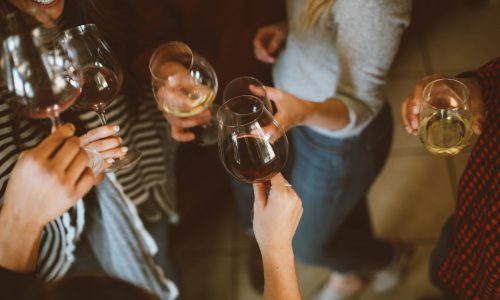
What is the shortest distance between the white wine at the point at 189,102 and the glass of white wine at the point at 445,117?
1.45 feet

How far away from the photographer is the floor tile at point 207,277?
1.86 meters

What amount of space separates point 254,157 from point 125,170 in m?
0.46

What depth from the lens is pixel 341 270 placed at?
5.43 ft

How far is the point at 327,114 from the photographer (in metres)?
1.09


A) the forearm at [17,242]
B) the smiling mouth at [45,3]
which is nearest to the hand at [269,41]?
the smiling mouth at [45,3]

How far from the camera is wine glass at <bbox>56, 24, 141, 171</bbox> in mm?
897

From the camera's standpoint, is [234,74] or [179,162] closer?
[234,74]

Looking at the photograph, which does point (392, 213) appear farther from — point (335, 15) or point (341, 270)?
point (335, 15)

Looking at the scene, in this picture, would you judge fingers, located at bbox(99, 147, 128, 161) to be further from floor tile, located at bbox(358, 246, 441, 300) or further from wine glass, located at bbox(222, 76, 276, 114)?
floor tile, located at bbox(358, 246, 441, 300)

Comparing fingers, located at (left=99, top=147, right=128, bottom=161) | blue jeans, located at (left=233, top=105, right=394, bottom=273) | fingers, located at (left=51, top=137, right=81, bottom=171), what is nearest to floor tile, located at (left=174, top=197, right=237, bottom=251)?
blue jeans, located at (left=233, top=105, right=394, bottom=273)

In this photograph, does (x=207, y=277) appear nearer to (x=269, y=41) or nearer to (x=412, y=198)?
(x=412, y=198)

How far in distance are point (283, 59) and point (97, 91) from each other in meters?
0.51

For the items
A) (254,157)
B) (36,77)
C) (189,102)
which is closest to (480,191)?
(254,157)

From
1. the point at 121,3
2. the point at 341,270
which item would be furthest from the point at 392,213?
the point at 121,3
